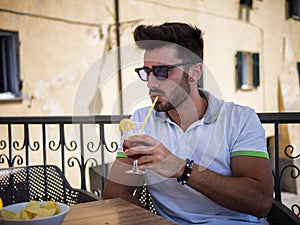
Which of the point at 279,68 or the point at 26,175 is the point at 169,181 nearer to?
the point at 26,175

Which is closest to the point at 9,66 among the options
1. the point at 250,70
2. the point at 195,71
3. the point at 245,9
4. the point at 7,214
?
the point at 195,71

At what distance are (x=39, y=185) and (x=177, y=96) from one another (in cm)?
83

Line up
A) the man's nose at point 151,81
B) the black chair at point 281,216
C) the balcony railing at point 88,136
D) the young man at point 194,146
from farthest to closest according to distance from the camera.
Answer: the balcony railing at point 88,136 < the man's nose at point 151,81 < the black chair at point 281,216 < the young man at point 194,146

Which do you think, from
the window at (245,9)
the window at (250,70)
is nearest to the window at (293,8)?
the window at (245,9)

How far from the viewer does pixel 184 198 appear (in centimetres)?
191

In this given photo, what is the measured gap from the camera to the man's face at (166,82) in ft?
6.39

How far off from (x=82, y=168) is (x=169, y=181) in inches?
51.2

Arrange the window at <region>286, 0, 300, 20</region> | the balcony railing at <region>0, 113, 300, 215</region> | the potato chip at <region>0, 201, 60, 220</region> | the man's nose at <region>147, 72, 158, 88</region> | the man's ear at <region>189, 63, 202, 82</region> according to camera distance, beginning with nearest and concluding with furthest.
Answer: the potato chip at <region>0, 201, 60, 220</region> → the man's nose at <region>147, 72, 158, 88</region> → the man's ear at <region>189, 63, 202, 82</region> → the balcony railing at <region>0, 113, 300, 215</region> → the window at <region>286, 0, 300, 20</region>

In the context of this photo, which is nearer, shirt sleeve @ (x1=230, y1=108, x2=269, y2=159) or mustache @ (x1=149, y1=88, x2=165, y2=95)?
shirt sleeve @ (x1=230, y1=108, x2=269, y2=159)

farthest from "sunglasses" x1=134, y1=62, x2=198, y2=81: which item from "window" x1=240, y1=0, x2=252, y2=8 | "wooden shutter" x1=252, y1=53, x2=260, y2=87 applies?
"wooden shutter" x1=252, y1=53, x2=260, y2=87

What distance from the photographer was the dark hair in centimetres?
201

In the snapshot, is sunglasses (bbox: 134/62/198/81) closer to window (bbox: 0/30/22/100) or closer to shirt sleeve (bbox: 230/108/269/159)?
shirt sleeve (bbox: 230/108/269/159)

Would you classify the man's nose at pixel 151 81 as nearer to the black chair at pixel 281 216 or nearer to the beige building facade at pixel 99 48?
the beige building facade at pixel 99 48

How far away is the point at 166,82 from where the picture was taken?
197cm
